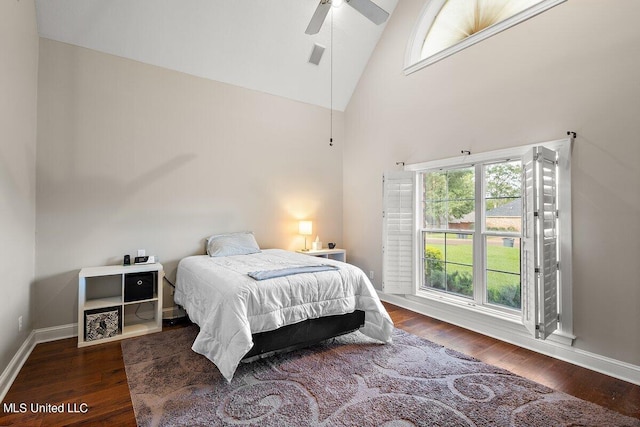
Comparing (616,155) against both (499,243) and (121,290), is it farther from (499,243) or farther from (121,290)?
(121,290)

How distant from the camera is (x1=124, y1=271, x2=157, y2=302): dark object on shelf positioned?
3.24 meters

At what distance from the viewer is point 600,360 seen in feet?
8.49

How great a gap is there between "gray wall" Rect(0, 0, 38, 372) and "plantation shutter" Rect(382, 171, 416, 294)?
373 centimetres

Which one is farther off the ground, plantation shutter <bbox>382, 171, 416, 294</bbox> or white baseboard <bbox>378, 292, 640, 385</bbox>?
plantation shutter <bbox>382, 171, 416, 294</bbox>

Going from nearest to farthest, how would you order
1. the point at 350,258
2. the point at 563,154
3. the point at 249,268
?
the point at 563,154 < the point at 249,268 < the point at 350,258

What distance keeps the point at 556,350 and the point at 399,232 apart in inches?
78.5

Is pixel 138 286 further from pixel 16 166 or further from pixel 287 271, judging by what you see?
pixel 287 271

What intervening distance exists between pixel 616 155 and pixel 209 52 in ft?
14.2

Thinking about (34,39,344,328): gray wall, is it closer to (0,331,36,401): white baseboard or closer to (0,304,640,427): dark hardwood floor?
(0,331,36,401): white baseboard

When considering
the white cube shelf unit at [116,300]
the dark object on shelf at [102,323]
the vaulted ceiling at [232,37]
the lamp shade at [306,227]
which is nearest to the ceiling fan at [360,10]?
the vaulted ceiling at [232,37]

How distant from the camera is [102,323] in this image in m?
3.11

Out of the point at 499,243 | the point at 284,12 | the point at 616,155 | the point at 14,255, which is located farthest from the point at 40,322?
the point at 616,155

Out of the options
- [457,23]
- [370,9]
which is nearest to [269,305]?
[370,9]

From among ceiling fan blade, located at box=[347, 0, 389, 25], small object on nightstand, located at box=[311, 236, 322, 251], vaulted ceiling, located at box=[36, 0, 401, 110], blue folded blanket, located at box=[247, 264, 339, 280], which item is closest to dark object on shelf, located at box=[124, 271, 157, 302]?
blue folded blanket, located at box=[247, 264, 339, 280]
